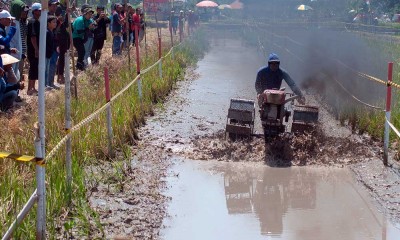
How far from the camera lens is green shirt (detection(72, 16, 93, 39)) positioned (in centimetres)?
1589

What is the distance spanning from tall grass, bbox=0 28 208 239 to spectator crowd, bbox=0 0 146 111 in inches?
25.3

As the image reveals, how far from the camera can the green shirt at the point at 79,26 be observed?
626 inches

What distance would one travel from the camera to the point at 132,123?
10398mm

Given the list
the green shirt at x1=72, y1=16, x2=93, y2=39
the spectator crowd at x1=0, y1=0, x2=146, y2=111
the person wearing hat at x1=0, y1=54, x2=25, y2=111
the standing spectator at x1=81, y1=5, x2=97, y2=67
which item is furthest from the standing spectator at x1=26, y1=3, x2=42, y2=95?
the standing spectator at x1=81, y1=5, x2=97, y2=67

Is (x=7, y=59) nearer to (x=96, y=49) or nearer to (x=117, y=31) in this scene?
(x=96, y=49)

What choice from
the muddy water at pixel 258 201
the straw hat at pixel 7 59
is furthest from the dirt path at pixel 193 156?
the straw hat at pixel 7 59

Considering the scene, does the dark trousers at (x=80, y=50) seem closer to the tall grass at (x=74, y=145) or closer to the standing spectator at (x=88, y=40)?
the standing spectator at (x=88, y=40)

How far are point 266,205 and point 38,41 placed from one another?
6.56m

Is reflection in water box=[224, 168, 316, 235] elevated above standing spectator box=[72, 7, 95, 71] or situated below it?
below

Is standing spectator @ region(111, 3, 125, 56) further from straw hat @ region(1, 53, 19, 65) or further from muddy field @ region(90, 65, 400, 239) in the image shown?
straw hat @ region(1, 53, 19, 65)

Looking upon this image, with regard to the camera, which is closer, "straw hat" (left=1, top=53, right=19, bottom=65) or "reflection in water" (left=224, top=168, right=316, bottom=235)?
"reflection in water" (left=224, top=168, right=316, bottom=235)

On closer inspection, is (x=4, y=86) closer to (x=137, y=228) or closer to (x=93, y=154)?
(x=93, y=154)

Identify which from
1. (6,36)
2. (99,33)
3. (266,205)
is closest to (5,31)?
(6,36)

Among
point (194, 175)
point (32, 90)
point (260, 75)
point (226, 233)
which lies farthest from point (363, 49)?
point (226, 233)
